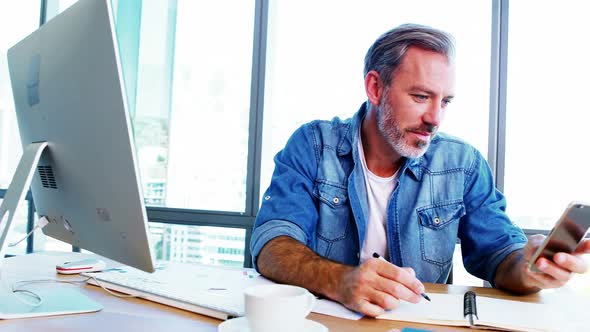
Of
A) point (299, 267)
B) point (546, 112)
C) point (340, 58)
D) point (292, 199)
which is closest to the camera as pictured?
point (299, 267)

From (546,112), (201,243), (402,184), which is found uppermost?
(546,112)

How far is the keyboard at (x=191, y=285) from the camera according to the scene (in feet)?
2.70

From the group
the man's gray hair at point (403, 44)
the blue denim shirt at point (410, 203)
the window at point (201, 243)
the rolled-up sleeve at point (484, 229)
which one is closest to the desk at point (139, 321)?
the rolled-up sleeve at point (484, 229)

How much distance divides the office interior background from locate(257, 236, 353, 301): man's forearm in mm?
1376

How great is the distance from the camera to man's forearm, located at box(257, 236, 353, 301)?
2.99ft

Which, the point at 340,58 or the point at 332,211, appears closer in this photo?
the point at 332,211

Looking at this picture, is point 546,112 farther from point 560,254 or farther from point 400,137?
point 560,254

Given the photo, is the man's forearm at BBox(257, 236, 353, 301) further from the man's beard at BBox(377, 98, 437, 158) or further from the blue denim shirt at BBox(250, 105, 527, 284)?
the man's beard at BBox(377, 98, 437, 158)

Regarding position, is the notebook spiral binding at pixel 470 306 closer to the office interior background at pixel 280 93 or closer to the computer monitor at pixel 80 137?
the computer monitor at pixel 80 137

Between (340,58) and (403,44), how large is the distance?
137 centimetres

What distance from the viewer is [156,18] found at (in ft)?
10.2

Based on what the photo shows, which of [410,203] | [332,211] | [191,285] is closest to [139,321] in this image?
[191,285]

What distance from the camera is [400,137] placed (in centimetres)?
139

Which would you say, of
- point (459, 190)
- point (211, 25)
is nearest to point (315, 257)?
point (459, 190)
